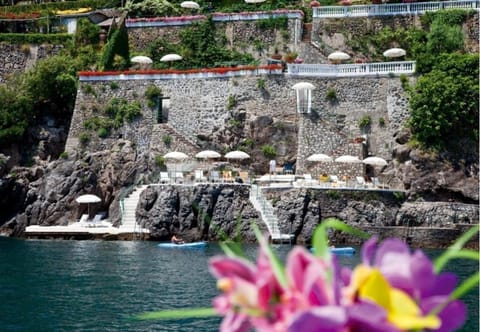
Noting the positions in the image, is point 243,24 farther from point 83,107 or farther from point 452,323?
point 452,323

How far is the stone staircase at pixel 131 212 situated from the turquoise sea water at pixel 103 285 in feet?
9.24

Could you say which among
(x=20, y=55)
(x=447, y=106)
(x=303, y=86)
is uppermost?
(x=20, y=55)

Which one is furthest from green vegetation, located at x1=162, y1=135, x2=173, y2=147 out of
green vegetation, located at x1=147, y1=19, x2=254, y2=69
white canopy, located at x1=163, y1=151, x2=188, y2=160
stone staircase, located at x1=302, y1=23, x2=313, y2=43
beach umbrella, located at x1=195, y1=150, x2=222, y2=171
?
stone staircase, located at x1=302, y1=23, x2=313, y2=43

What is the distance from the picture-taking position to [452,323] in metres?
2.69

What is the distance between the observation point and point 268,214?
133 feet

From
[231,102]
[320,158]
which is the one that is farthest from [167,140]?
[320,158]

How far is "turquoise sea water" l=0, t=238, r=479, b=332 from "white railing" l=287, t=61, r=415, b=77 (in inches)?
446

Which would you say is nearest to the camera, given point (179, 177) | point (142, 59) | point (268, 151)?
point (179, 177)

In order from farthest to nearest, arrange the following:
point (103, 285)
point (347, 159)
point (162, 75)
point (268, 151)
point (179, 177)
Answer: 1. point (162, 75)
2. point (268, 151)
3. point (179, 177)
4. point (347, 159)
5. point (103, 285)

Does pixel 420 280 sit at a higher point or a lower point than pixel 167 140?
lower

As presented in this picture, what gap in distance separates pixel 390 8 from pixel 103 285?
27.1 metres

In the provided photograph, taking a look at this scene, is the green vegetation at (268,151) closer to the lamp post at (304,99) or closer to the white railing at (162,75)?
the lamp post at (304,99)

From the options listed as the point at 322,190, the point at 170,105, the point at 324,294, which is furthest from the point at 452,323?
the point at 170,105

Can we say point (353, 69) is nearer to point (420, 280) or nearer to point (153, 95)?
point (153, 95)
